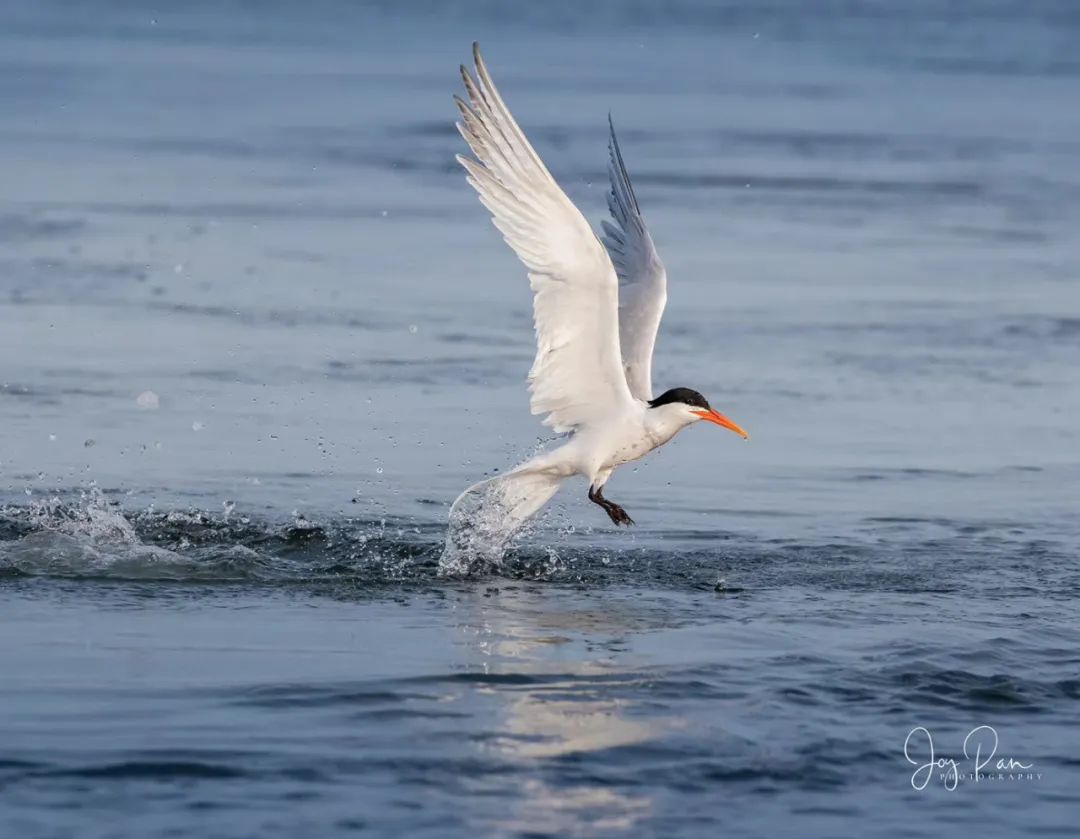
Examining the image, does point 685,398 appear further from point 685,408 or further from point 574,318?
point 574,318

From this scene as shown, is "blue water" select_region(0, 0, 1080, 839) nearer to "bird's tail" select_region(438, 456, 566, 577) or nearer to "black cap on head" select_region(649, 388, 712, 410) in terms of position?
"bird's tail" select_region(438, 456, 566, 577)

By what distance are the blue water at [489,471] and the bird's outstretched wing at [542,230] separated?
3.59 ft

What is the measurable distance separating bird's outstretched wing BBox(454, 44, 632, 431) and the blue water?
1.09 meters

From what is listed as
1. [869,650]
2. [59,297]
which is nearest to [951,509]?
[869,650]

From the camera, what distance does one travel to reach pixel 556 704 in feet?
26.3

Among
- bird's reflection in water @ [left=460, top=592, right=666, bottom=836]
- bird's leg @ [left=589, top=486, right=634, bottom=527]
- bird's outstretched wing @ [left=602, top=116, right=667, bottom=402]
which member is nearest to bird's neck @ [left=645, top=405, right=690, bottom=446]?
bird's leg @ [left=589, top=486, right=634, bottom=527]

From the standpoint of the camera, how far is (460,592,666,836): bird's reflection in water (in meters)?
6.98

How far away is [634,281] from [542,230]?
1.67 meters

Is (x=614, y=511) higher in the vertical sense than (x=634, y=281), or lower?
lower

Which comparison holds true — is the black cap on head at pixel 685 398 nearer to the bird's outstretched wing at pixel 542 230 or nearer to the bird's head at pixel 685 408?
the bird's head at pixel 685 408

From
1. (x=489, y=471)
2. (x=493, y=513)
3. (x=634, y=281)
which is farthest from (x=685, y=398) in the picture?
(x=489, y=471)

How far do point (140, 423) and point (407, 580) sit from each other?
3.01 meters

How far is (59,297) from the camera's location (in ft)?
49.4

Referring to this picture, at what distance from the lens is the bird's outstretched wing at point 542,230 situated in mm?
9906
